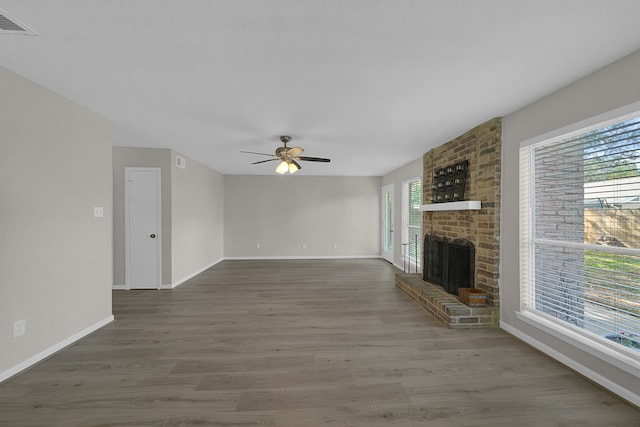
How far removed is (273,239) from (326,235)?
1.58 m

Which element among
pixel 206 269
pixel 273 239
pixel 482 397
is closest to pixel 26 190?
pixel 482 397

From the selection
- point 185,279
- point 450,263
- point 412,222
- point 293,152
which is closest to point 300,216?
point 412,222

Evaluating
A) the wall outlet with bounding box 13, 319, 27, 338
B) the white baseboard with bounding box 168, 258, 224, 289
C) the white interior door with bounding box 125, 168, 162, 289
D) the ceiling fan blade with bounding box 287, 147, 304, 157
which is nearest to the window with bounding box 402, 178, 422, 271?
the ceiling fan blade with bounding box 287, 147, 304, 157

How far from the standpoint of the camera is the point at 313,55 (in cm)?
194

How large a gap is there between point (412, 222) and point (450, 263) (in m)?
2.35

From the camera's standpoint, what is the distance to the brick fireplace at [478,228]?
3191 mm

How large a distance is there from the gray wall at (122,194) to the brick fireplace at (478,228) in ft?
14.1

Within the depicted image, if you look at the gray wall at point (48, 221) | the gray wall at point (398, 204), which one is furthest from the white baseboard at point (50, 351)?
the gray wall at point (398, 204)

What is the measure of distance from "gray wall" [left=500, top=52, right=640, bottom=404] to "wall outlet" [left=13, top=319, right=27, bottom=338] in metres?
4.71

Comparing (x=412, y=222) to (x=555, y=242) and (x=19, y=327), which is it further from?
(x=19, y=327)

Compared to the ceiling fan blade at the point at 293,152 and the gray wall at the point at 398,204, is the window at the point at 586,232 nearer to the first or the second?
the ceiling fan blade at the point at 293,152

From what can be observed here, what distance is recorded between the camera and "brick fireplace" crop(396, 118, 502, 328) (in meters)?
3.19

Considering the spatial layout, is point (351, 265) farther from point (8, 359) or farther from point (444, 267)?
point (8, 359)

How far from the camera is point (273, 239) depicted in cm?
800
